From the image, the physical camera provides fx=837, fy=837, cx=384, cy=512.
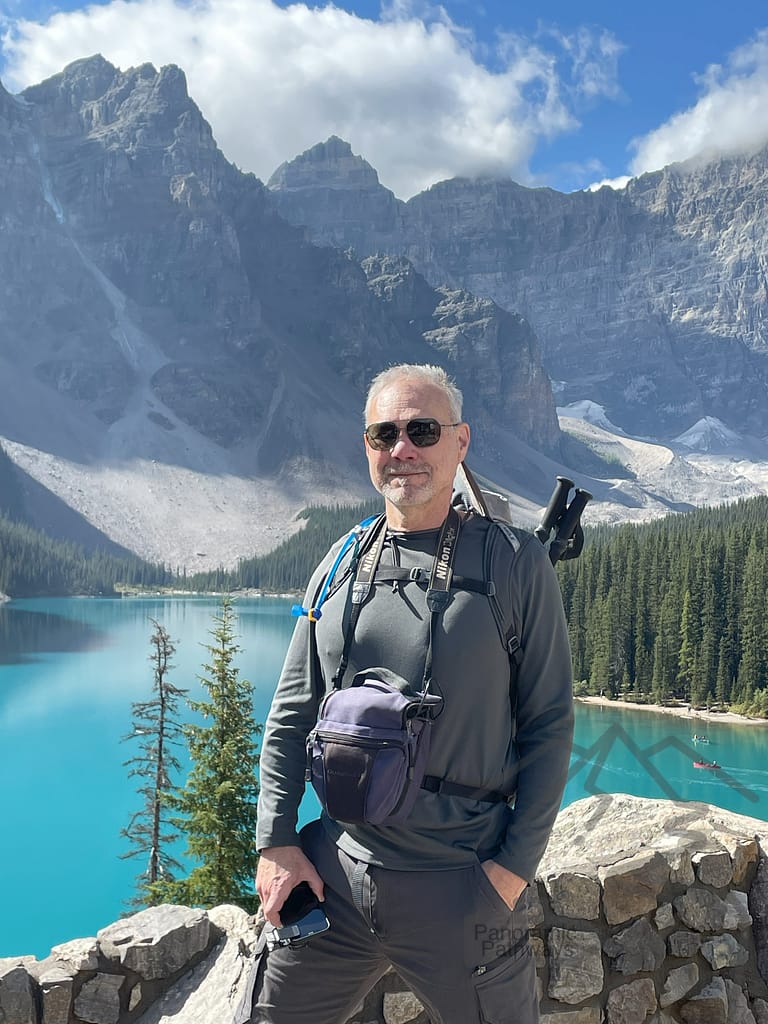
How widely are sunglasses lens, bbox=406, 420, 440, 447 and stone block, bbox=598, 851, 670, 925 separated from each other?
2136mm

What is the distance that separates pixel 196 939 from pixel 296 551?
5374 inches

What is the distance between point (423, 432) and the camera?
267 centimetres

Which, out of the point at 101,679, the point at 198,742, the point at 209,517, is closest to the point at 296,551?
the point at 209,517

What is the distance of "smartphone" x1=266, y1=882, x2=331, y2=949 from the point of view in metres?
2.40

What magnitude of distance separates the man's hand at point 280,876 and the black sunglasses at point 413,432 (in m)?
1.29

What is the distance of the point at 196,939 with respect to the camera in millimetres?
3768

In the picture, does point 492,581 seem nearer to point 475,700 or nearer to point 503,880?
point 475,700

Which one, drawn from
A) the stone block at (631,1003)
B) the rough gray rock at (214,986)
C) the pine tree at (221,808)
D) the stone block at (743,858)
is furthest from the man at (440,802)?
the pine tree at (221,808)

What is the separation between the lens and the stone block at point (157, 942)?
364 cm

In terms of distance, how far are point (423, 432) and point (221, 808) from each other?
44.6 ft

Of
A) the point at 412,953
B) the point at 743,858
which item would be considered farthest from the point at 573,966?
the point at 412,953

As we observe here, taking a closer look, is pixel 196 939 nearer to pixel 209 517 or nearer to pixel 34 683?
pixel 34 683

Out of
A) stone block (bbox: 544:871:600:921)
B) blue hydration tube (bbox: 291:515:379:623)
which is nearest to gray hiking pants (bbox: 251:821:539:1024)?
blue hydration tube (bbox: 291:515:379:623)

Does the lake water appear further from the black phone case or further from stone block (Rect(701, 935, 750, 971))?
the black phone case
